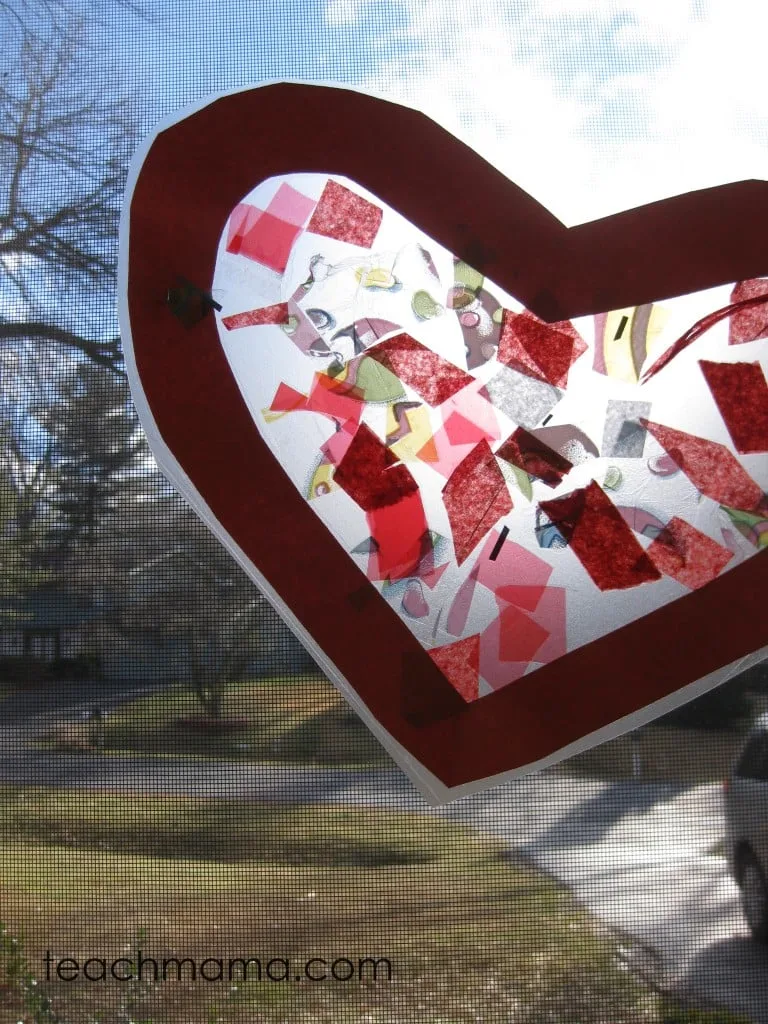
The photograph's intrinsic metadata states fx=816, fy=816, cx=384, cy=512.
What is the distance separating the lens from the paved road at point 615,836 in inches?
54.6

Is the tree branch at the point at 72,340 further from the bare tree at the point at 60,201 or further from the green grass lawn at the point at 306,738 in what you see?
the green grass lawn at the point at 306,738

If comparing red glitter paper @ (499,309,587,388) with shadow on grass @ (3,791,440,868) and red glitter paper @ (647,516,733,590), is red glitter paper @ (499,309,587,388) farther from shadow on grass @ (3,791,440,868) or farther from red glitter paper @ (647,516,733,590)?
shadow on grass @ (3,791,440,868)

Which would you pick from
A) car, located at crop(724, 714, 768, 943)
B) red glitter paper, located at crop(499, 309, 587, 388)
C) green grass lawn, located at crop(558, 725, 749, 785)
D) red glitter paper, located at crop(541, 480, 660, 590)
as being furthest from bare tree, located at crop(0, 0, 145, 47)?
car, located at crop(724, 714, 768, 943)

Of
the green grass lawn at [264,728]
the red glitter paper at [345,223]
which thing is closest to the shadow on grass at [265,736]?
the green grass lawn at [264,728]

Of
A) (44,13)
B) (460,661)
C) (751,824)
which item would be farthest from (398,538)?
(44,13)

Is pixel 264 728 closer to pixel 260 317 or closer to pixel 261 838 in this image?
pixel 261 838

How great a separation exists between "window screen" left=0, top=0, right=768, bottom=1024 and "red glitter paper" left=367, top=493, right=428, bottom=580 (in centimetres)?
21

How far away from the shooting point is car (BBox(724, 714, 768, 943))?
4.56 feet

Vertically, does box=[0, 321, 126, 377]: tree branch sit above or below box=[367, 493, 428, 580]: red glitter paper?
above

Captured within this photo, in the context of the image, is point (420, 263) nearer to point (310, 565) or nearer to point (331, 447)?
point (331, 447)

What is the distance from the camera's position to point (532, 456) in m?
1.33

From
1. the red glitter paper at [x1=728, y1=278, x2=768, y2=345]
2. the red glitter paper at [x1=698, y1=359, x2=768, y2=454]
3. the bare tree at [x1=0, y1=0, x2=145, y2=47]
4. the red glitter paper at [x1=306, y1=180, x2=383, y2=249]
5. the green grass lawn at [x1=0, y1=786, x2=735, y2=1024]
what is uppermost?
the bare tree at [x1=0, y1=0, x2=145, y2=47]

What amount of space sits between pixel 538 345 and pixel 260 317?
453 millimetres

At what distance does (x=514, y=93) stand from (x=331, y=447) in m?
0.68
